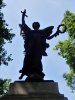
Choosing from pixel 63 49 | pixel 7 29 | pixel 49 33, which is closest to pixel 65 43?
pixel 63 49

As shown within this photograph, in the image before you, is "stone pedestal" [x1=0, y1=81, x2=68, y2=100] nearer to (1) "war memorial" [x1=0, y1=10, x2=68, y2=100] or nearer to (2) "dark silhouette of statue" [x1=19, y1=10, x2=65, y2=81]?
(1) "war memorial" [x1=0, y1=10, x2=68, y2=100]

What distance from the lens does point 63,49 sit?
33.1 m

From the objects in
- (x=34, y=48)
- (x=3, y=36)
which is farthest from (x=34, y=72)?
(x=3, y=36)

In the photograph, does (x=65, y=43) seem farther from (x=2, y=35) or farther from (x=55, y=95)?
(x=55, y=95)

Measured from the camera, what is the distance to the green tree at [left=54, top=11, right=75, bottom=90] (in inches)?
1249

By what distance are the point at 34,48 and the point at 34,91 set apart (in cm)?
193

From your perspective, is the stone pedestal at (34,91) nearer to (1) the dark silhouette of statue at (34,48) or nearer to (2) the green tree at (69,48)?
(1) the dark silhouette of statue at (34,48)

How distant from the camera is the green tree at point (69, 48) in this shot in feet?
104

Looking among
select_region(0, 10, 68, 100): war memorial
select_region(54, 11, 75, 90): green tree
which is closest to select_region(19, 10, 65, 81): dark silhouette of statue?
select_region(0, 10, 68, 100): war memorial

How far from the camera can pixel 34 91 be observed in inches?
613

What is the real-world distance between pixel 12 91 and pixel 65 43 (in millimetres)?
17732

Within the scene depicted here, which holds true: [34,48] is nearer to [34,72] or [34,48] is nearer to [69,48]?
[34,72]

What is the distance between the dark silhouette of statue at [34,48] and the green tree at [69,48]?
47.2ft

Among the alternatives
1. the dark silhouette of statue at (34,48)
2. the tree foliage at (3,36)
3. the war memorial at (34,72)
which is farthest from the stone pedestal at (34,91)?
the tree foliage at (3,36)
